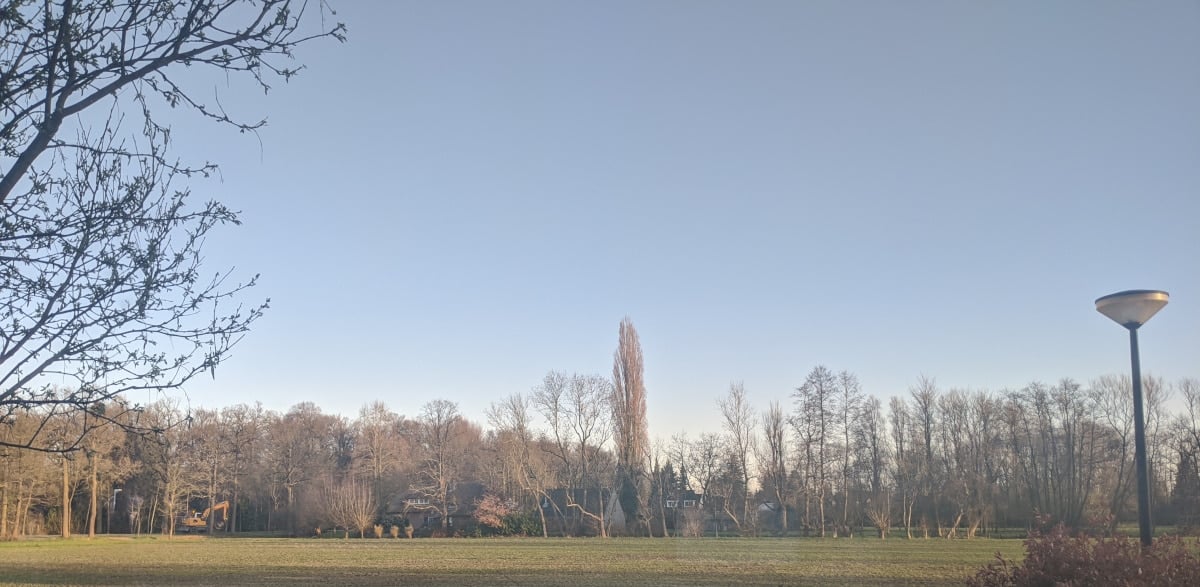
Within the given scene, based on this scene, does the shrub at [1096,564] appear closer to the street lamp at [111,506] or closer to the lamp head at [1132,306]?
the lamp head at [1132,306]

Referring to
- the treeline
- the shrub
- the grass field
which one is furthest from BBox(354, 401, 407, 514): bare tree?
the shrub

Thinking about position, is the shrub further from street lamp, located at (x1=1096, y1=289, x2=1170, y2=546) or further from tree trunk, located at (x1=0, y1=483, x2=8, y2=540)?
tree trunk, located at (x1=0, y1=483, x2=8, y2=540)

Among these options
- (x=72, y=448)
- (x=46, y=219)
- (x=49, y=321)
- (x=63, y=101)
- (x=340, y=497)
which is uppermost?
(x=63, y=101)

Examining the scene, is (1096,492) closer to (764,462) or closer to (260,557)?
(764,462)

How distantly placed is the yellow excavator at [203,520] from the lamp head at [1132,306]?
63.1 metres

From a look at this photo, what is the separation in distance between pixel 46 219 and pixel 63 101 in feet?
2.05

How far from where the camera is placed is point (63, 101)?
12.1ft

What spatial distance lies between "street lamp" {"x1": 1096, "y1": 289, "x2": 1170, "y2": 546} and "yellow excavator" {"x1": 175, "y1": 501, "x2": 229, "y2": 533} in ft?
206

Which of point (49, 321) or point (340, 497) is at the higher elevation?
point (49, 321)

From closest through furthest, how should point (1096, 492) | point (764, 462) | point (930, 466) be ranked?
point (1096, 492) → point (930, 466) → point (764, 462)

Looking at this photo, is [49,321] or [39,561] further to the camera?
[39,561]

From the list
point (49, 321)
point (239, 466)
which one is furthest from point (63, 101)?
point (239, 466)

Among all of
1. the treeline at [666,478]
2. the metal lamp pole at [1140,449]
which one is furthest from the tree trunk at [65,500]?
the metal lamp pole at [1140,449]

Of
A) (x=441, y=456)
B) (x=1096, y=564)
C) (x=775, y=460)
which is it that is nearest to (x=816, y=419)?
(x=775, y=460)
